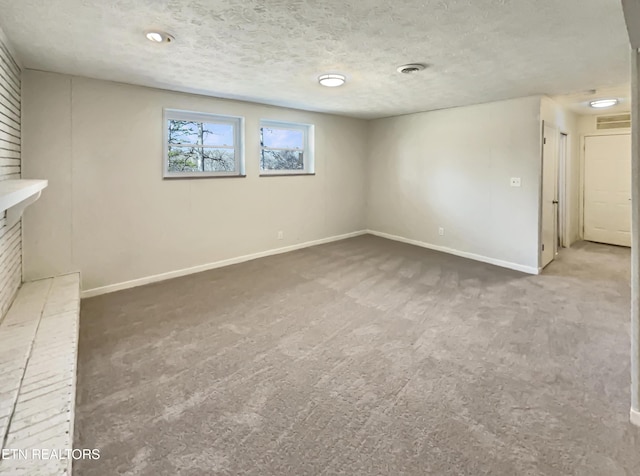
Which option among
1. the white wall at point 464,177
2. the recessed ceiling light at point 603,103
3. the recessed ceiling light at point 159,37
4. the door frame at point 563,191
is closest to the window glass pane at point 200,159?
the recessed ceiling light at point 159,37

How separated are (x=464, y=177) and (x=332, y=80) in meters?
2.80

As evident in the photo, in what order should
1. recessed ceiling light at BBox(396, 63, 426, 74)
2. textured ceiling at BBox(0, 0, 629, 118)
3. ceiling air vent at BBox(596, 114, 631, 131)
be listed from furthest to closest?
ceiling air vent at BBox(596, 114, 631, 131) → recessed ceiling light at BBox(396, 63, 426, 74) → textured ceiling at BBox(0, 0, 629, 118)

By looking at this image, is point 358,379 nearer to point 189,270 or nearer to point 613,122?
point 189,270

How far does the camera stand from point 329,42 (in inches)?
104

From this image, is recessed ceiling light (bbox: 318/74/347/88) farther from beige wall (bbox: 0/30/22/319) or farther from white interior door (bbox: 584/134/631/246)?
white interior door (bbox: 584/134/631/246)

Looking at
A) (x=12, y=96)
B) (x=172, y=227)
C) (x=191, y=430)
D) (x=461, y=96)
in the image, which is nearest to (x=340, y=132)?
(x=461, y=96)

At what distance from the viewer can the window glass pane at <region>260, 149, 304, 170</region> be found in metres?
5.50

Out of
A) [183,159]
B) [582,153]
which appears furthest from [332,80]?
[582,153]

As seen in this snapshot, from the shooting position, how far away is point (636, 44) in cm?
174

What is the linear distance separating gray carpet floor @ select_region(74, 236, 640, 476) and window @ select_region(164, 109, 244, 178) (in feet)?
5.22

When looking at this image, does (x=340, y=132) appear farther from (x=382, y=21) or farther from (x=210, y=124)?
(x=382, y=21)

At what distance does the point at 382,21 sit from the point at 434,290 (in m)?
2.75

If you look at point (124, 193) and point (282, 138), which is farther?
point (282, 138)

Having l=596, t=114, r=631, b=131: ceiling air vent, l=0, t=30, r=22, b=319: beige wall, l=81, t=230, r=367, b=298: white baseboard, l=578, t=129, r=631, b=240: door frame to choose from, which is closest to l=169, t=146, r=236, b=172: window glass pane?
l=81, t=230, r=367, b=298: white baseboard
